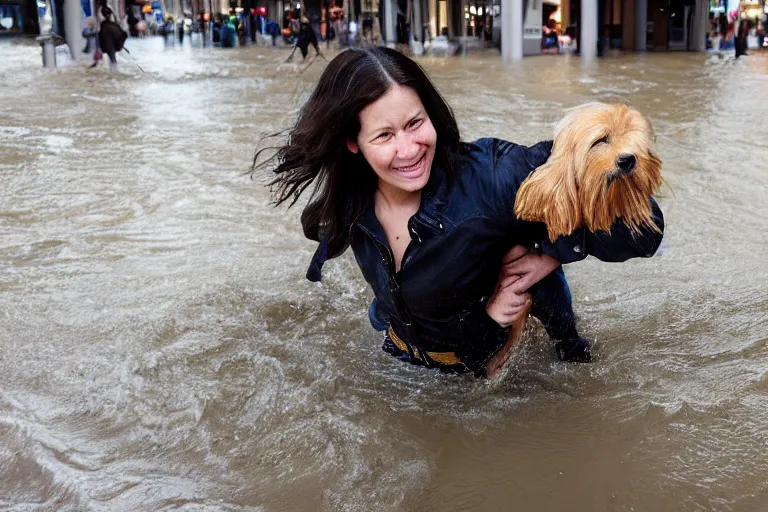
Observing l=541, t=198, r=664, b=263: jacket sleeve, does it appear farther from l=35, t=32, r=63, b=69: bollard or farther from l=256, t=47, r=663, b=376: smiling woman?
l=35, t=32, r=63, b=69: bollard

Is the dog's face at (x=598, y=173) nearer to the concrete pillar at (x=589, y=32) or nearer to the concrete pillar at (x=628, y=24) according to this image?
the concrete pillar at (x=589, y=32)

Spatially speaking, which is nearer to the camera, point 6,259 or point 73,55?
point 6,259

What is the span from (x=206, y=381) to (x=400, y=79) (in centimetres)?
151

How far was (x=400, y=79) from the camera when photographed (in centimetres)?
252

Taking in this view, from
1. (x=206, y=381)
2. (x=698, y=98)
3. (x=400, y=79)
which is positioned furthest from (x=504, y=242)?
(x=698, y=98)

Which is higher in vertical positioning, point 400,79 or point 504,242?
point 400,79

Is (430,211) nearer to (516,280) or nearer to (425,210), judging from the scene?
(425,210)

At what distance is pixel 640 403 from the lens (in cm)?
306

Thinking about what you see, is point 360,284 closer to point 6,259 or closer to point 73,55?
point 6,259

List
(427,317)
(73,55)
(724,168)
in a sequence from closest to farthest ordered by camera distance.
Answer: (427,317), (724,168), (73,55)

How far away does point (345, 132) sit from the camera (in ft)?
8.61

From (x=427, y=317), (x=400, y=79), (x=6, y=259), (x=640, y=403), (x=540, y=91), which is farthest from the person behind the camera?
(x=540, y=91)

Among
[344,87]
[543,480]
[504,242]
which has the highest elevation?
[344,87]

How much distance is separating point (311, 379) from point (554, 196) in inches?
56.5
